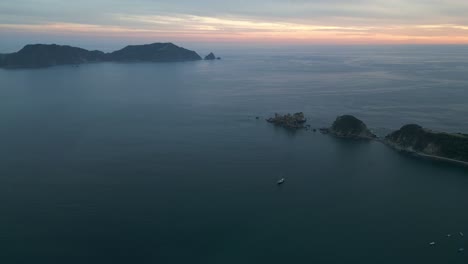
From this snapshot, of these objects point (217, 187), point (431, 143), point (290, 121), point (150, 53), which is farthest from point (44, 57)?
point (431, 143)

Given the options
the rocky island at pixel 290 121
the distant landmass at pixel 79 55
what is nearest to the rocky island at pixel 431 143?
the rocky island at pixel 290 121

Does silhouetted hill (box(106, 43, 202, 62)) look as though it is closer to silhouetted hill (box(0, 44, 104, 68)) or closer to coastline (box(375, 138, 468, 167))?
silhouetted hill (box(0, 44, 104, 68))

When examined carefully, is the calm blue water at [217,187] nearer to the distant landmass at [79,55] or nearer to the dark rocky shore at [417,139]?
the dark rocky shore at [417,139]

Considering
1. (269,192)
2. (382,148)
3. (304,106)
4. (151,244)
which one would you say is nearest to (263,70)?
(304,106)

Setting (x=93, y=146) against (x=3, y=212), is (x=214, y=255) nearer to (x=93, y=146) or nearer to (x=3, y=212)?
(x=3, y=212)

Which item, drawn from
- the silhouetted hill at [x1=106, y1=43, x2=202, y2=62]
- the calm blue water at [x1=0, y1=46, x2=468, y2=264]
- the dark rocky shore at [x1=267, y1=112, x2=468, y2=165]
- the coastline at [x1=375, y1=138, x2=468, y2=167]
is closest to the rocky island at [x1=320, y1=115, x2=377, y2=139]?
the dark rocky shore at [x1=267, y1=112, x2=468, y2=165]

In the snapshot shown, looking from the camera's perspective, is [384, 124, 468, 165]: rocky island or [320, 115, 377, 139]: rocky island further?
[320, 115, 377, 139]: rocky island
